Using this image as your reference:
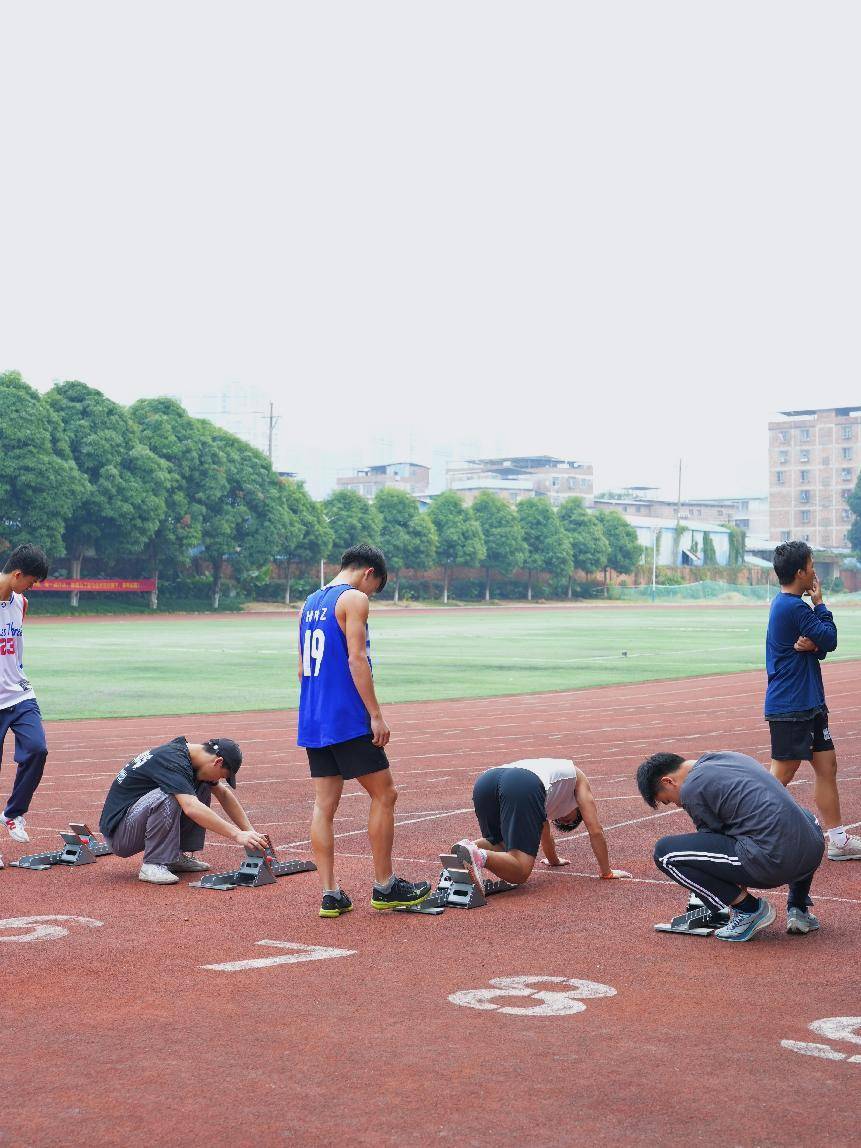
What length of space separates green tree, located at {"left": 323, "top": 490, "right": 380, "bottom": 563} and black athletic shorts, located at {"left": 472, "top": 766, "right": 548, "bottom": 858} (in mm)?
78876

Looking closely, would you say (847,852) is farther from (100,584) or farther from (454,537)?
(454,537)

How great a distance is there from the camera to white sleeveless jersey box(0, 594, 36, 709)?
30.6 ft

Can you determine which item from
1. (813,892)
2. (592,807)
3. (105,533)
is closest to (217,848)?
(592,807)

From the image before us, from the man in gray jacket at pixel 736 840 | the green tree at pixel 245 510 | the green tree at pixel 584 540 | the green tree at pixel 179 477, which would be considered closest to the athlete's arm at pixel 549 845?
the man in gray jacket at pixel 736 840

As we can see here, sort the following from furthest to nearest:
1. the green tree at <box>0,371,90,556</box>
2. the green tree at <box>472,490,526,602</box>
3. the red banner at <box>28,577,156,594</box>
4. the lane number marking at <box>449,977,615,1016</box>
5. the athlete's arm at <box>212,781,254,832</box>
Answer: the green tree at <box>472,490,526,602</box>, the red banner at <box>28,577,156,594</box>, the green tree at <box>0,371,90,556</box>, the athlete's arm at <box>212,781,254,832</box>, the lane number marking at <box>449,977,615,1016</box>

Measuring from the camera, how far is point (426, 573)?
96.4 meters

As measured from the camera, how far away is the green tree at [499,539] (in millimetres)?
99750

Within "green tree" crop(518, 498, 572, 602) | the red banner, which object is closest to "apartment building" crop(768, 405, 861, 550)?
"green tree" crop(518, 498, 572, 602)

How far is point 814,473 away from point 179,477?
110503 mm

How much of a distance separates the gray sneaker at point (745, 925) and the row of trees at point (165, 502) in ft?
186

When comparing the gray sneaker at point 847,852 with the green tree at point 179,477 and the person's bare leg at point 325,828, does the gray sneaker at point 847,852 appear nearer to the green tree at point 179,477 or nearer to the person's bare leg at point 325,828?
the person's bare leg at point 325,828

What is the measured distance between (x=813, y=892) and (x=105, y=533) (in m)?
60.5

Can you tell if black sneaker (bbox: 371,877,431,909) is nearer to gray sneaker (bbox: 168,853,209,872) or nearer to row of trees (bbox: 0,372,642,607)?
gray sneaker (bbox: 168,853,209,872)

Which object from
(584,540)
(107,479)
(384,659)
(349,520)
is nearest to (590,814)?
(384,659)
